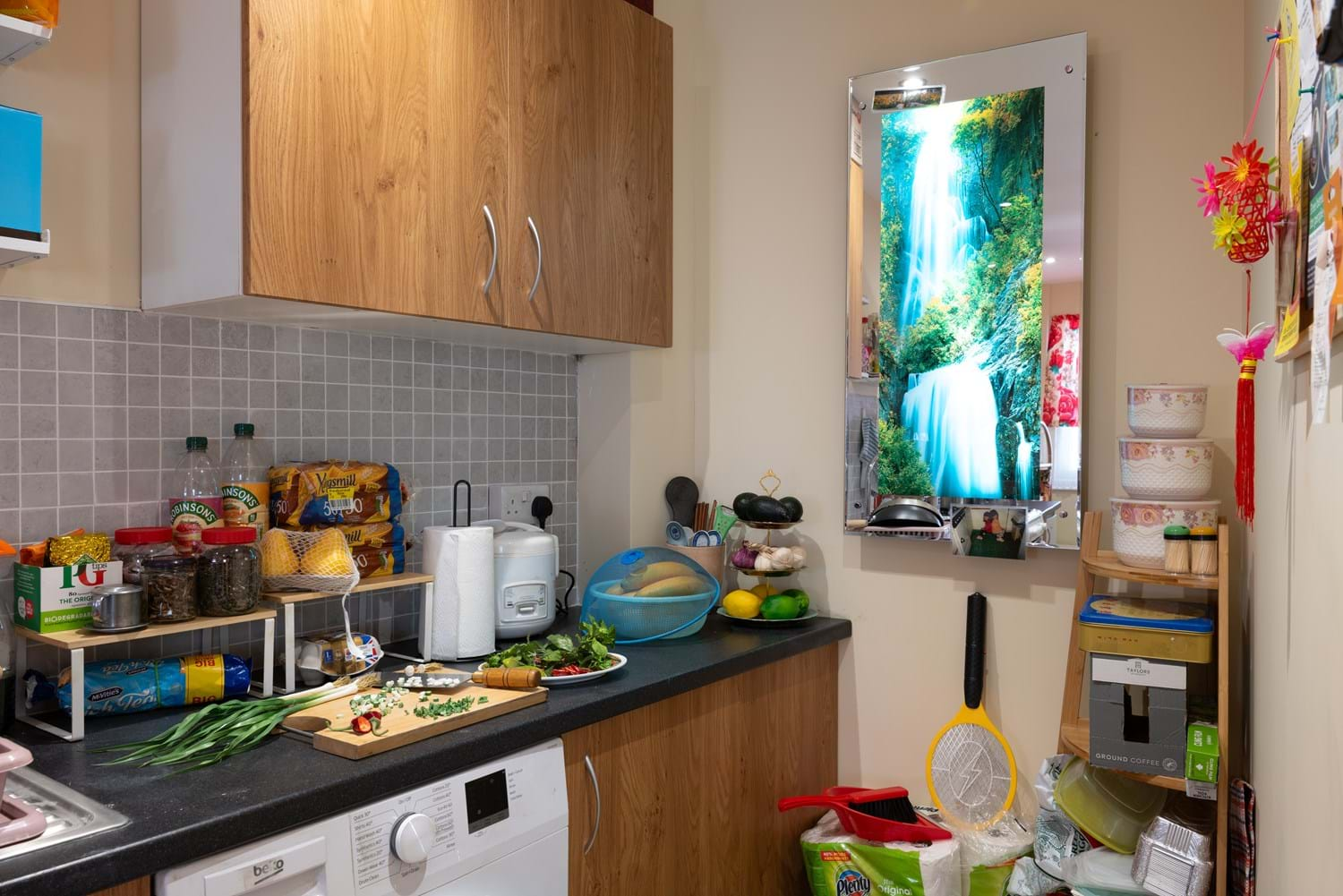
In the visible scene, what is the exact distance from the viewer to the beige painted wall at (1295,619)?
0.76m

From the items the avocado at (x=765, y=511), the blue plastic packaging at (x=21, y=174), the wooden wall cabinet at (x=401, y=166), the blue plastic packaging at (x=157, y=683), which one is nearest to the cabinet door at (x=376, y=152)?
the wooden wall cabinet at (x=401, y=166)

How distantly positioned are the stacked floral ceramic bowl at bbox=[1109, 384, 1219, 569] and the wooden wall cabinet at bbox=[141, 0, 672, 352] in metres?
1.12

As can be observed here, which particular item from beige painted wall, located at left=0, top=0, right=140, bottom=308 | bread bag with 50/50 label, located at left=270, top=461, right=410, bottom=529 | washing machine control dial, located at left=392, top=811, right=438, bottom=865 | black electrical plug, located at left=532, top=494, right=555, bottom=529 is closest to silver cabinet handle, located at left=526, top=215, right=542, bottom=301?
bread bag with 50/50 label, located at left=270, top=461, right=410, bottom=529

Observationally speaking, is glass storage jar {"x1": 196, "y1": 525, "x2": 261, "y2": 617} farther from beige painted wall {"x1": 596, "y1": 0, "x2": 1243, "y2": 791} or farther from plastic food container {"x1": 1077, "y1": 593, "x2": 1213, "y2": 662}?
plastic food container {"x1": 1077, "y1": 593, "x2": 1213, "y2": 662}

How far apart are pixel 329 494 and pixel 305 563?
0.53 feet

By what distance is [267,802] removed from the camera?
3.85ft

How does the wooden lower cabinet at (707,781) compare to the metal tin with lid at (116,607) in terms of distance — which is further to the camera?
the wooden lower cabinet at (707,781)

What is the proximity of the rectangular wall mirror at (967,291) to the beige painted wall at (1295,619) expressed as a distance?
496 mm

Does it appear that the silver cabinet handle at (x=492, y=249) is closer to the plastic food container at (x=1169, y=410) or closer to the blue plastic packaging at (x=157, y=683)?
the blue plastic packaging at (x=157, y=683)

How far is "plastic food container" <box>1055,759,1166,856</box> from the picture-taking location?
1795mm

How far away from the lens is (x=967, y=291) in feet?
7.09

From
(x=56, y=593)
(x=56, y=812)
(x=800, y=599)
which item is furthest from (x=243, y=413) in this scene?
(x=800, y=599)

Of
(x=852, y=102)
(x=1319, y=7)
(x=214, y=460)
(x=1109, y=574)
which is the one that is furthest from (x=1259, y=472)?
(x=214, y=460)

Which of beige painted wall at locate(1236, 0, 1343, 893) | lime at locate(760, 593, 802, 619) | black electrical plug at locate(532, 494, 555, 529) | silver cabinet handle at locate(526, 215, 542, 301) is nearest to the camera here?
beige painted wall at locate(1236, 0, 1343, 893)
